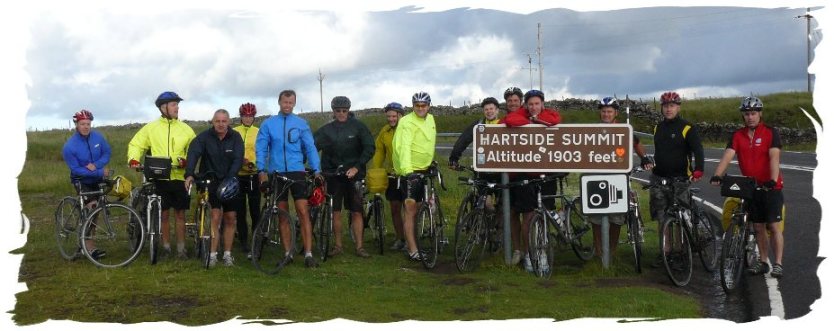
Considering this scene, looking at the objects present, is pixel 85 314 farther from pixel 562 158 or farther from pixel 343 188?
pixel 562 158

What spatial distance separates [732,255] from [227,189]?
6.27 meters

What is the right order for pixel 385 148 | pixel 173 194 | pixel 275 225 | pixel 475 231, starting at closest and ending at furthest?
1. pixel 475 231
2. pixel 275 225
3. pixel 173 194
4. pixel 385 148

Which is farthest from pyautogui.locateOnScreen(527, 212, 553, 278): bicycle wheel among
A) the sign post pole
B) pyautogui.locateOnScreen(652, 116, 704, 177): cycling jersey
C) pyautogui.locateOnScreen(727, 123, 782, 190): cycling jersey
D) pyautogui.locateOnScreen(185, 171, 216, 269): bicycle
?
pyautogui.locateOnScreen(185, 171, 216, 269): bicycle

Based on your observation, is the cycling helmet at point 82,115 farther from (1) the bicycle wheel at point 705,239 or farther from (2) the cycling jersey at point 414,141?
(1) the bicycle wheel at point 705,239

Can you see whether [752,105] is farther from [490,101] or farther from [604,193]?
[490,101]

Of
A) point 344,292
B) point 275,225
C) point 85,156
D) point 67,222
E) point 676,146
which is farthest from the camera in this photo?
point 67,222

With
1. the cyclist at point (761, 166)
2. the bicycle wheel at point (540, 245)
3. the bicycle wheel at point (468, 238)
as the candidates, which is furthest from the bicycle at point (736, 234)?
the bicycle wheel at point (468, 238)

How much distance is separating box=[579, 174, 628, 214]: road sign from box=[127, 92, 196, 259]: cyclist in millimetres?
5434

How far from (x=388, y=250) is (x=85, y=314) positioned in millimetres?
5332

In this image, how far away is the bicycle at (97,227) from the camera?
962cm

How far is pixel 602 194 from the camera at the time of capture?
31.3 ft

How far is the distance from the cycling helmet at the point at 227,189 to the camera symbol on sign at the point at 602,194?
15.1ft

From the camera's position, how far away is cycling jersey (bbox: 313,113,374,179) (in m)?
11.0

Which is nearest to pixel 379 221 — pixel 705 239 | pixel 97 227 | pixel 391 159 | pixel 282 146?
pixel 391 159
